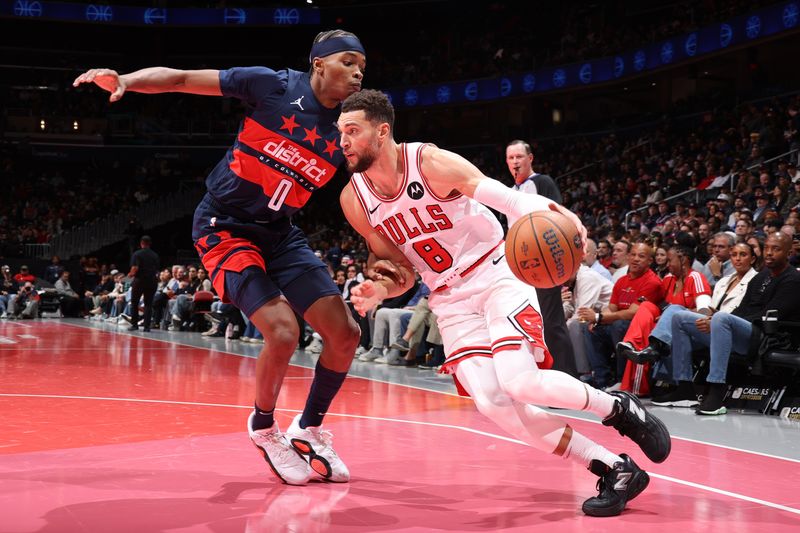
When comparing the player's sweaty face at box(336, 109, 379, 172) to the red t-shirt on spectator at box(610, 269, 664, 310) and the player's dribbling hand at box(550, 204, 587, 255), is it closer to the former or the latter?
the player's dribbling hand at box(550, 204, 587, 255)

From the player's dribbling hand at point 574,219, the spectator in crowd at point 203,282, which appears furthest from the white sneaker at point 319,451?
the spectator in crowd at point 203,282

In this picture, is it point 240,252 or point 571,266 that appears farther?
point 240,252

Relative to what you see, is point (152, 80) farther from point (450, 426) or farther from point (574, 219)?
point (450, 426)

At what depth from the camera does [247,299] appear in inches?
156

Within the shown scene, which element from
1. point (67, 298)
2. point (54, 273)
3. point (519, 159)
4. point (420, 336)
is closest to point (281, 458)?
point (519, 159)

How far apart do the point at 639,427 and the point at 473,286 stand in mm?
972

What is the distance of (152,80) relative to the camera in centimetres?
383

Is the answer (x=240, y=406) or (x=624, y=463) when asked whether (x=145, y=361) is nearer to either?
(x=240, y=406)

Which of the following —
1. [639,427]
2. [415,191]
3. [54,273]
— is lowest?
[639,427]

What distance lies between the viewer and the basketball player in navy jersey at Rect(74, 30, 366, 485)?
3973 mm

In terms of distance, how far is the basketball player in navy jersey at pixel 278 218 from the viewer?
3.97m

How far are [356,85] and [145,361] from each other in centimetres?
687

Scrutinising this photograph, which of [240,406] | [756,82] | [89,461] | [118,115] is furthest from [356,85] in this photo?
[118,115]

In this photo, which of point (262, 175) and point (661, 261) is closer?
point (262, 175)
